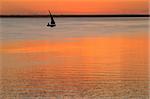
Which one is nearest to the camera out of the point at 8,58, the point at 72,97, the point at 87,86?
the point at 72,97

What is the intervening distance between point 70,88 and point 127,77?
2.99m

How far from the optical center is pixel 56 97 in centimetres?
1301

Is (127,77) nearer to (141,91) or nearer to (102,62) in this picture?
(141,91)

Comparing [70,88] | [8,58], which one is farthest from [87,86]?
[8,58]

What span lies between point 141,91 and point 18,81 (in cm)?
436

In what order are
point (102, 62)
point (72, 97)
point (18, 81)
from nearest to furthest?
point (72, 97) → point (18, 81) → point (102, 62)

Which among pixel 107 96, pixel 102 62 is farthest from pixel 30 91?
pixel 102 62

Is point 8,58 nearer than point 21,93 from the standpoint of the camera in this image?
No

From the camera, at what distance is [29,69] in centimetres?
1889

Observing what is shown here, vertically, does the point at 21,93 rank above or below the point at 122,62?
below

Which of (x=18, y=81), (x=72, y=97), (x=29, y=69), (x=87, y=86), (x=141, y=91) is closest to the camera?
(x=72, y=97)

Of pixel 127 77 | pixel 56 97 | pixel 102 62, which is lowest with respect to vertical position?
pixel 56 97

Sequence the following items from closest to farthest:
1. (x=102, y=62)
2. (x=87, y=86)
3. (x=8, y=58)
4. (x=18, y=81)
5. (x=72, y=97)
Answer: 1. (x=72, y=97)
2. (x=87, y=86)
3. (x=18, y=81)
4. (x=102, y=62)
5. (x=8, y=58)

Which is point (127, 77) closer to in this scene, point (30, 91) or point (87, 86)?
point (87, 86)
